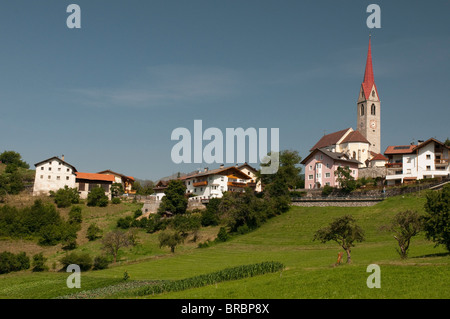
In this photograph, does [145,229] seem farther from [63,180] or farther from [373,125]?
[373,125]

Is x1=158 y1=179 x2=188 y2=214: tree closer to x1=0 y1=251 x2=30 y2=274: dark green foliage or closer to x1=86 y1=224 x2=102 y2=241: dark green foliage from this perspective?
x1=86 y1=224 x2=102 y2=241: dark green foliage

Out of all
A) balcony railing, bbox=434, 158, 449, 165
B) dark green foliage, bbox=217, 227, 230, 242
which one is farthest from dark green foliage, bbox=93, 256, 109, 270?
balcony railing, bbox=434, 158, 449, 165

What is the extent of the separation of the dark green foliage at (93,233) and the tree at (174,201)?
40.2ft

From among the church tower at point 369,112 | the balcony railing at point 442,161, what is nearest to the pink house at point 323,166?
the balcony railing at point 442,161

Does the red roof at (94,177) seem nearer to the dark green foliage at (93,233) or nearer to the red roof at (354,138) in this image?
the dark green foliage at (93,233)

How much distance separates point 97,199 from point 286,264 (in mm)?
55244

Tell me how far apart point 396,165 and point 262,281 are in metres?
67.8

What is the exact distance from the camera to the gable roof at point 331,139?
4535 inches

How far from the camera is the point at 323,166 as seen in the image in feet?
322

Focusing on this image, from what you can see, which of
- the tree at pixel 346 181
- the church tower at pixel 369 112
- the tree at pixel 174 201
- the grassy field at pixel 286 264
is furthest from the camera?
the church tower at pixel 369 112

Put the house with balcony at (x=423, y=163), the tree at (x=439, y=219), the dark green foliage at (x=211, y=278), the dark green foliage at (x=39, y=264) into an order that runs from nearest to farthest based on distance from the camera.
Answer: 1. the dark green foliage at (x=211, y=278)
2. the tree at (x=439, y=219)
3. the dark green foliage at (x=39, y=264)
4. the house with balcony at (x=423, y=163)

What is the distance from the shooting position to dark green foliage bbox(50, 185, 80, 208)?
88.6 meters
